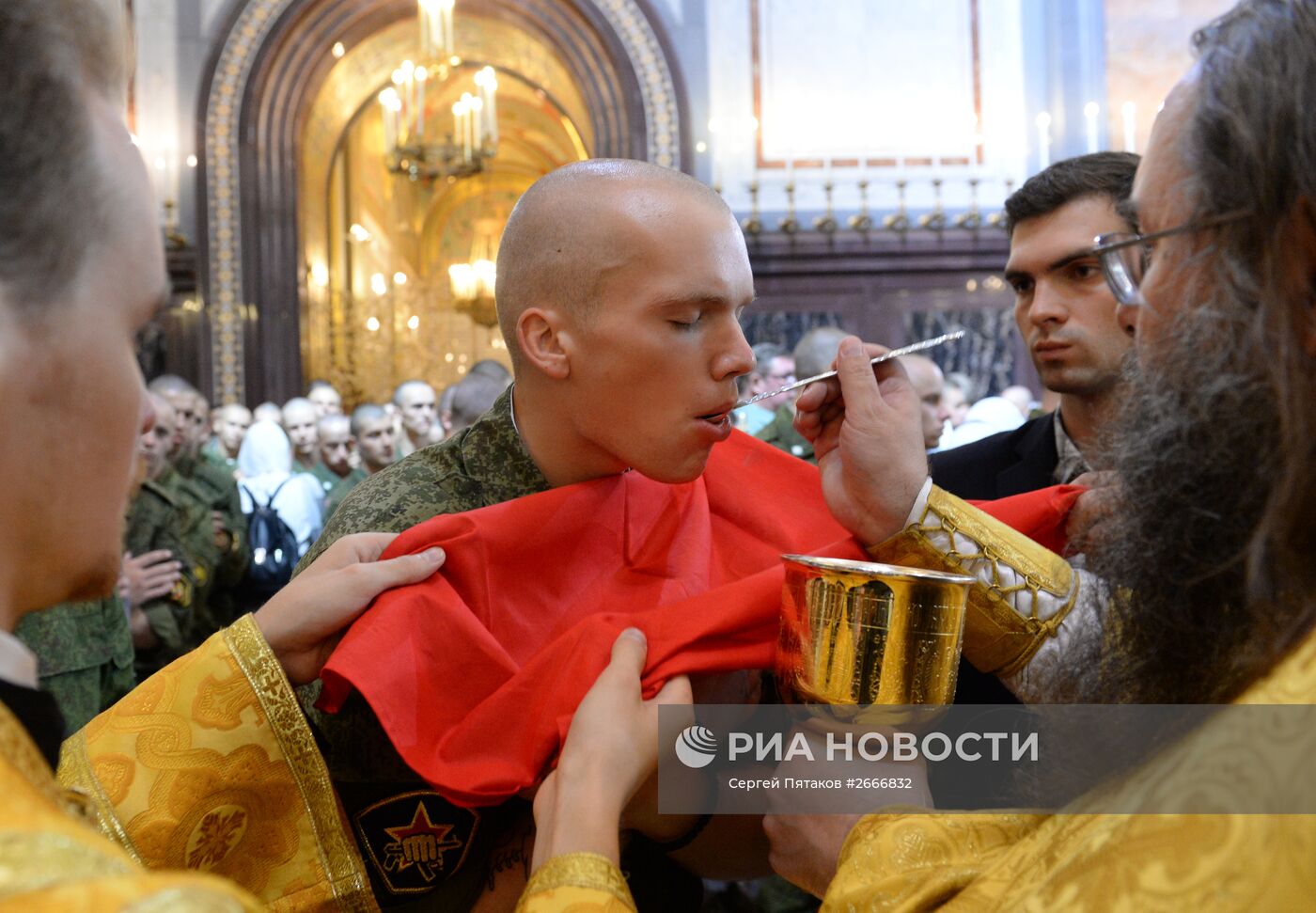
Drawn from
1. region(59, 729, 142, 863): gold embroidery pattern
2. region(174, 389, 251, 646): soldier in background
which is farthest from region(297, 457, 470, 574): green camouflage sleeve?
region(174, 389, 251, 646): soldier in background

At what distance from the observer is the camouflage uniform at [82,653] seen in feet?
12.8

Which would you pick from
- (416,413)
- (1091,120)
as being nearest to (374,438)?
(416,413)

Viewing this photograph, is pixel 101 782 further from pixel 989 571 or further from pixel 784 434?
pixel 784 434

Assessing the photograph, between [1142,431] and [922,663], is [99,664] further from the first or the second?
[1142,431]

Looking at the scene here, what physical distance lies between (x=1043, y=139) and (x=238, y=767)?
1110 centimetres

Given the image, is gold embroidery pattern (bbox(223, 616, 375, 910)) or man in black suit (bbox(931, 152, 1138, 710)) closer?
gold embroidery pattern (bbox(223, 616, 375, 910))

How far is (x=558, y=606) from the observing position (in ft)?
6.22

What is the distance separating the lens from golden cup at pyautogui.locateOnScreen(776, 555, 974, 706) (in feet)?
4.94

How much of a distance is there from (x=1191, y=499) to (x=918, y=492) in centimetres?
64

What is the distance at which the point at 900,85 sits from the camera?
38.0 feet

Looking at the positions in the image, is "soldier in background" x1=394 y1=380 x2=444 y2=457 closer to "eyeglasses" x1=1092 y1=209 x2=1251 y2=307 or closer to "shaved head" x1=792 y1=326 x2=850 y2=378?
"shaved head" x1=792 y1=326 x2=850 y2=378

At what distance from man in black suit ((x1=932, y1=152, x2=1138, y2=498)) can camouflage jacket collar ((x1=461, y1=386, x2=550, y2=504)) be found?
145cm

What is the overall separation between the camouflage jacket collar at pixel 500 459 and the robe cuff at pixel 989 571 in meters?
0.61

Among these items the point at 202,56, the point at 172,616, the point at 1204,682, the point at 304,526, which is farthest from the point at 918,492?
the point at 202,56
